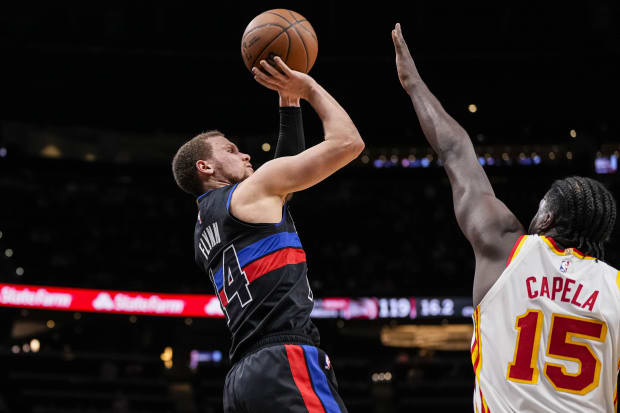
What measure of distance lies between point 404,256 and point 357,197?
122 inches

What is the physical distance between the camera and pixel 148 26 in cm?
1602

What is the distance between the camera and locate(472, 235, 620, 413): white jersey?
2.14 metres

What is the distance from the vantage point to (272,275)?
8.95ft

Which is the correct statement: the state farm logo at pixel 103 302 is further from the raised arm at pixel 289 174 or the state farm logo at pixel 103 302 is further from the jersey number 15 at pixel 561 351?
the jersey number 15 at pixel 561 351

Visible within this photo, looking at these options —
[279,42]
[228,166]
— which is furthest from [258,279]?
[279,42]

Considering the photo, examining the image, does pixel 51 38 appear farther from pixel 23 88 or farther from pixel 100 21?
pixel 23 88

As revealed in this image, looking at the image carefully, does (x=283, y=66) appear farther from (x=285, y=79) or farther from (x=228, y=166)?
(x=228, y=166)

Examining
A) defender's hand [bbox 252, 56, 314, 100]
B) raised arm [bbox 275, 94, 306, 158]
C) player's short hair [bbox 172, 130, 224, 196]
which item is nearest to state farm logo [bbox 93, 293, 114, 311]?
player's short hair [bbox 172, 130, 224, 196]

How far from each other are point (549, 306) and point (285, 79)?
1.55m

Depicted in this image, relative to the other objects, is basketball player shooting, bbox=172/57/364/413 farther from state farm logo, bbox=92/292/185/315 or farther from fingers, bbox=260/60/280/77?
state farm logo, bbox=92/292/185/315

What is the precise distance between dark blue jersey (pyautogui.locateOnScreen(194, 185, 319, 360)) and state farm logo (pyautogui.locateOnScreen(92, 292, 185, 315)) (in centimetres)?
1235

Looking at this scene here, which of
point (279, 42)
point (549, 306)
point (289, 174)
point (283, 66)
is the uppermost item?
point (279, 42)

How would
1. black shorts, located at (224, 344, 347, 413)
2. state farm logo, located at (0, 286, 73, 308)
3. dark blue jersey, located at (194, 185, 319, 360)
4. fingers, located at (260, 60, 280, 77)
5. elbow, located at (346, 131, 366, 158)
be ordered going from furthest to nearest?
state farm logo, located at (0, 286, 73, 308)
fingers, located at (260, 60, 280, 77)
elbow, located at (346, 131, 366, 158)
dark blue jersey, located at (194, 185, 319, 360)
black shorts, located at (224, 344, 347, 413)

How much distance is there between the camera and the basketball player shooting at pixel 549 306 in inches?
84.8
